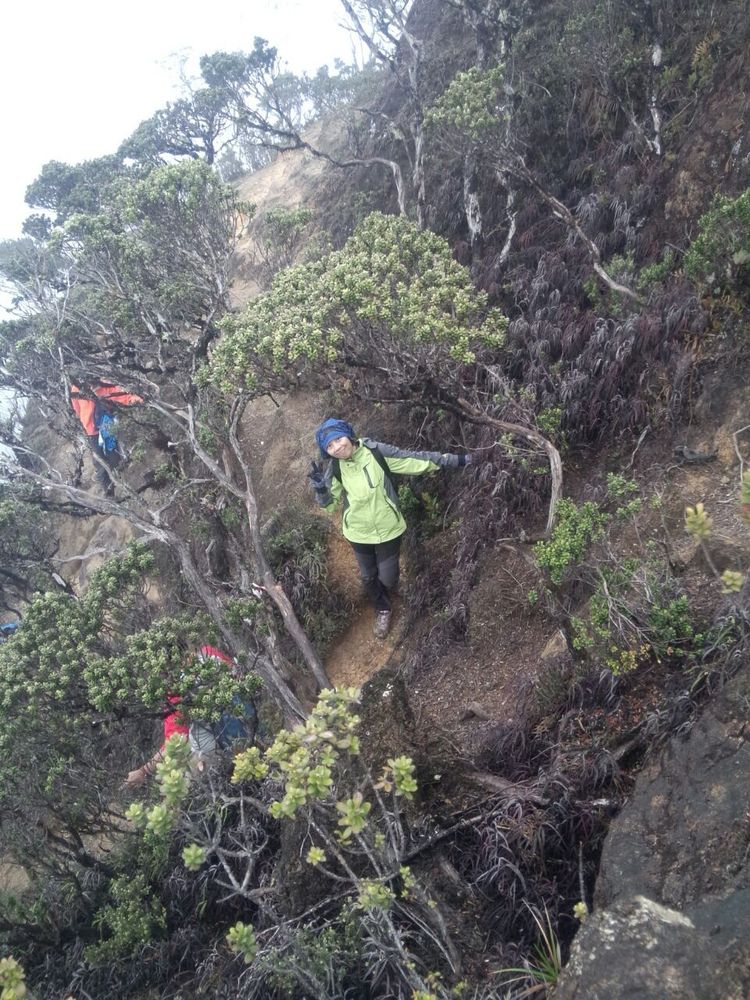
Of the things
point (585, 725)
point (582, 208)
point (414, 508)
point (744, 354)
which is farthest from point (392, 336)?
point (582, 208)

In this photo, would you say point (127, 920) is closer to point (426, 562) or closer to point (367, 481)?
point (367, 481)

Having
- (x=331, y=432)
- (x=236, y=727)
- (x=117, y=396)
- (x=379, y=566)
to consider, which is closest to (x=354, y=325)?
(x=331, y=432)

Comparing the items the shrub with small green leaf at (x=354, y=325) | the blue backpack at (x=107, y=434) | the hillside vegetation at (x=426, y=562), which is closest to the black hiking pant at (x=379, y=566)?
the hillside vegetation at (x=426, y=562)

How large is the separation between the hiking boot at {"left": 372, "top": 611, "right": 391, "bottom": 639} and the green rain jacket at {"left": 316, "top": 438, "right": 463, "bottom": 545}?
1478 millimetres

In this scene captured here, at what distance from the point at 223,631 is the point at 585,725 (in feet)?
13.6

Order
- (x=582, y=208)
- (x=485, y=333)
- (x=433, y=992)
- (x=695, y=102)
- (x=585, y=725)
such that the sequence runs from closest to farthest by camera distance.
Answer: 1. (x=433, y=992)
2. (x=585, y=725)
3. (x=485, y=333)
4. (x=695, y=102)
5. (x=582, y=208)

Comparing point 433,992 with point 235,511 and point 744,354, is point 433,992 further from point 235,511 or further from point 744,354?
point 235,511

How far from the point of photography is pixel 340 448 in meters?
6.84

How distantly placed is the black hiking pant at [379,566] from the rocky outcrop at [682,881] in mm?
4314

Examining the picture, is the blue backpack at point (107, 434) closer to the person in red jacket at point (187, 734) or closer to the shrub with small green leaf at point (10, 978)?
the person in red jacket at point (187, 734)

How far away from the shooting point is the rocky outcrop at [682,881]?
2.73m

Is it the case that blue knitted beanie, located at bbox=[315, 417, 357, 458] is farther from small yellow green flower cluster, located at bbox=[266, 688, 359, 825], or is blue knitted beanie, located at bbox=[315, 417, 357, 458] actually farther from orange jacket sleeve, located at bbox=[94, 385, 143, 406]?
orange jacket sleeve, located at bbox=[94, 385, 143, 406]

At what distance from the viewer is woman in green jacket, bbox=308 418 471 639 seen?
6.86 m

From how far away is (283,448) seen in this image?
516 inches
